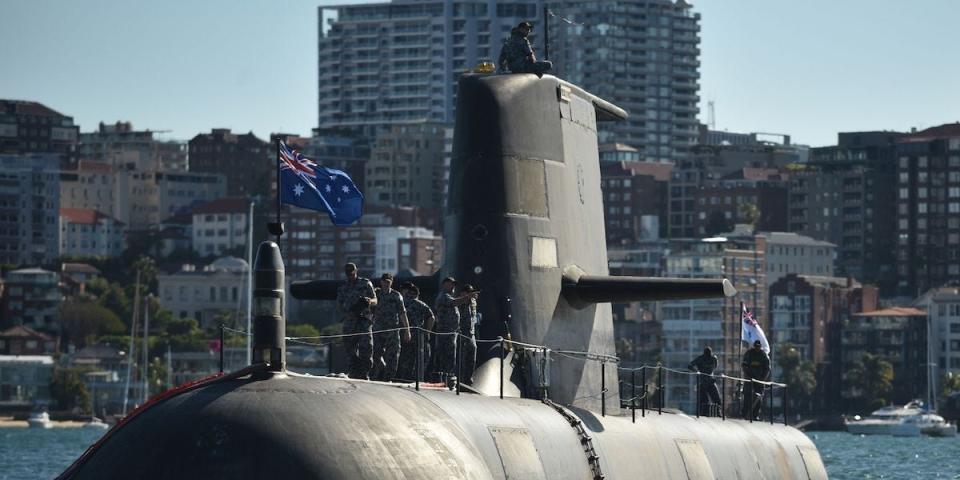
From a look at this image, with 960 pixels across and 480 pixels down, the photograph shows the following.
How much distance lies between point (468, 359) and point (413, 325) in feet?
3.16

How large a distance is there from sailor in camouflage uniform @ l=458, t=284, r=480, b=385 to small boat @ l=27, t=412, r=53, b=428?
130258 mm

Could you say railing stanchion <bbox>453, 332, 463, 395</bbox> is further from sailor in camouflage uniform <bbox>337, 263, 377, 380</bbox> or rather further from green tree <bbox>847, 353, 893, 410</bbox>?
green tree <bbox>847, 353, 893, 410</bbox>

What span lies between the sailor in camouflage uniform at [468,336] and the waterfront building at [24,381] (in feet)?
480

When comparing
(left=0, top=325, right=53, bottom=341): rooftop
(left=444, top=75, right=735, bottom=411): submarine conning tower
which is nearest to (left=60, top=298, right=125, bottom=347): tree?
(left=0, top=325, right=53, bottom=341): rooftop

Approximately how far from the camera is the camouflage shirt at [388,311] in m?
24.1

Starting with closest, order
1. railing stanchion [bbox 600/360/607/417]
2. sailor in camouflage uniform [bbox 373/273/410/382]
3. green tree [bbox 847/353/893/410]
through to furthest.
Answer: sailor in camouflage uniform [bbox 373/273/410/382], railing stanchion [bbox 600/360/607/417], green tree [bbox 847/353/893/410]

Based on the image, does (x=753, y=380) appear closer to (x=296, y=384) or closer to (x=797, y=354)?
(x=296, y=384)

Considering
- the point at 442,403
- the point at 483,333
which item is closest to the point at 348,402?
the point at 442,403

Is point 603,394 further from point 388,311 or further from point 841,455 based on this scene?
point 841,455

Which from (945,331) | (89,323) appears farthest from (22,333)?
(945,331)

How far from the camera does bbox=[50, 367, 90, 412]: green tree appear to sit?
162250 mm

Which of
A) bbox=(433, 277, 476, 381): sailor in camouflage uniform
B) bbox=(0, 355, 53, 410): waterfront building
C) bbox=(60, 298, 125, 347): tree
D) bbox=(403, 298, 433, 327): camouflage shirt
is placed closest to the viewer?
bbox=(433, 277, 476, 381): sailor in camouflage uniform

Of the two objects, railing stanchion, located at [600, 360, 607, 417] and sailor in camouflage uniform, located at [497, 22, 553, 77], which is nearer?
railing stanchion, located at [600, 360, 607, 417]

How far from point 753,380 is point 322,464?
Result: 1485 centimetres
